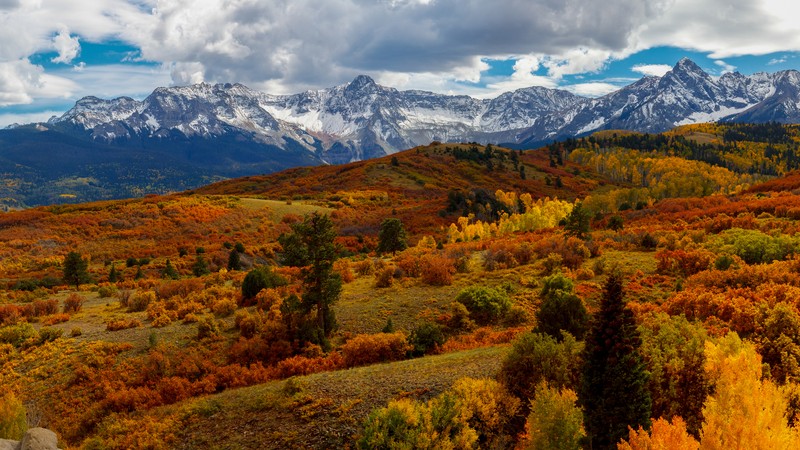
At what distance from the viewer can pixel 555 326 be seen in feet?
61.9

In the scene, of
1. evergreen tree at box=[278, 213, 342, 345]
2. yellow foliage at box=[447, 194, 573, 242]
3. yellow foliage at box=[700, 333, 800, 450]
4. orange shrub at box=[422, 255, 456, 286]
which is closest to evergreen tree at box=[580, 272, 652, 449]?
yellow foliage at box=[700, 333, 800, 450]

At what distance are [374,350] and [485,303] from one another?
6776mm

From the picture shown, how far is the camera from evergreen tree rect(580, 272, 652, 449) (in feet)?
36.3

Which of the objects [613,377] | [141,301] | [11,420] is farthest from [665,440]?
[141,301]

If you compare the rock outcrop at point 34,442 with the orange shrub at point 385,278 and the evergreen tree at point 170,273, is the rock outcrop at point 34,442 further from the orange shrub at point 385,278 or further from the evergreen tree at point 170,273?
the evergreen tree at point 170,273

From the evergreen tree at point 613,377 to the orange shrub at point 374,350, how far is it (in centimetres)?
1013

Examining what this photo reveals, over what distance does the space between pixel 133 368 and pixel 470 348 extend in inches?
610

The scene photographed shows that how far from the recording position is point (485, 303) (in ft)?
78.6

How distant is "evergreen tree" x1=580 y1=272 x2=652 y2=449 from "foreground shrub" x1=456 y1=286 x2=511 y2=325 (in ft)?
38.4

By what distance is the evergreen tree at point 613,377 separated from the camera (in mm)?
11070

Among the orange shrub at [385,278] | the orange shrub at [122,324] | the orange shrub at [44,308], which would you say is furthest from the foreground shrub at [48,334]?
the orange shrub at [385,278]

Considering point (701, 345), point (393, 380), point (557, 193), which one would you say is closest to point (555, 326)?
point (701, 345)

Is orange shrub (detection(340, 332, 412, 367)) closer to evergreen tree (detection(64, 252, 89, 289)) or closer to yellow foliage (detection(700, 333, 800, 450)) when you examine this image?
yellow foliage (detection(700, 333, 800, 450))

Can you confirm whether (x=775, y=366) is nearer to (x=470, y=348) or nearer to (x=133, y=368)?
(x=470, y=348)
